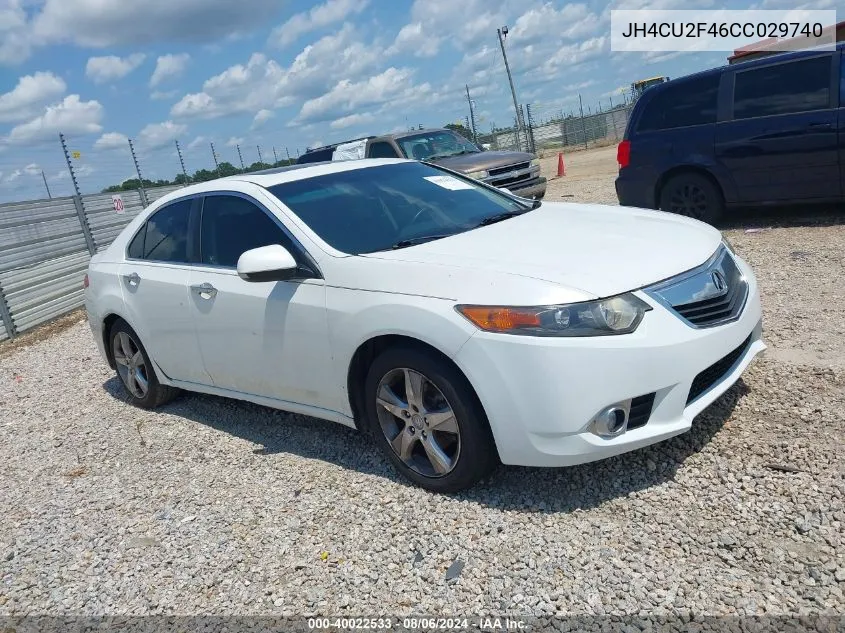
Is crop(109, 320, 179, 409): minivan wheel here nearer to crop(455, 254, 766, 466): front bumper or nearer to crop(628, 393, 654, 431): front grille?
crop(455, 254, 766, 466): front bumper

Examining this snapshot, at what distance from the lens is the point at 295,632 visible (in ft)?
8.98

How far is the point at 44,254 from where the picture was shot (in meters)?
11.4

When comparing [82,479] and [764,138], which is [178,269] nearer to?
[82,479]

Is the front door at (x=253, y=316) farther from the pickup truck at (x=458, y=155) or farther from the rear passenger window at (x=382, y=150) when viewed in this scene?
the rear passenger window at (x=382, y=150)

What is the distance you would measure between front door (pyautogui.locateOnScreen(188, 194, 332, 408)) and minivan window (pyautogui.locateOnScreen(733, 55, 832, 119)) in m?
6.23

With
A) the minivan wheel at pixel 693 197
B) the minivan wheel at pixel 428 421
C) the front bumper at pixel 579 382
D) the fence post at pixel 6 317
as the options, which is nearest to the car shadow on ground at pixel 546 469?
the minivan wheel at pixel 428 421

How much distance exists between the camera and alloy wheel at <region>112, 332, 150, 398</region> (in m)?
5.37

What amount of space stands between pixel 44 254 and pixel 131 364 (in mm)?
7244

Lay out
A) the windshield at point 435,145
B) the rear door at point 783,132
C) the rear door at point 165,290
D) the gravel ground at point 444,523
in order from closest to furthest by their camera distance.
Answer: the gravel ground at point 444,523 < the rear door at point 165,290 < the rear door at point 783,132 < the windshield at point 435,145

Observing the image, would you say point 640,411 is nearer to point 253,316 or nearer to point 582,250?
point 582,250

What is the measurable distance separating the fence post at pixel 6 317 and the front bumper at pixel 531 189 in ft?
26.4

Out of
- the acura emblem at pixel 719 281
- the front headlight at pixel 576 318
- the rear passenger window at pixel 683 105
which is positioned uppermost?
the rear passenger window at pixel 683 105

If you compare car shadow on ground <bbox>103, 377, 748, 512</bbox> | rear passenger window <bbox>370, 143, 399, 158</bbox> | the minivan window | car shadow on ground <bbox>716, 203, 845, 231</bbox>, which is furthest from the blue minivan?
rear passenger window <bbox>370, 143, 399, 158</bbox>

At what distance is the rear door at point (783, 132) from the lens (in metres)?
7.46
